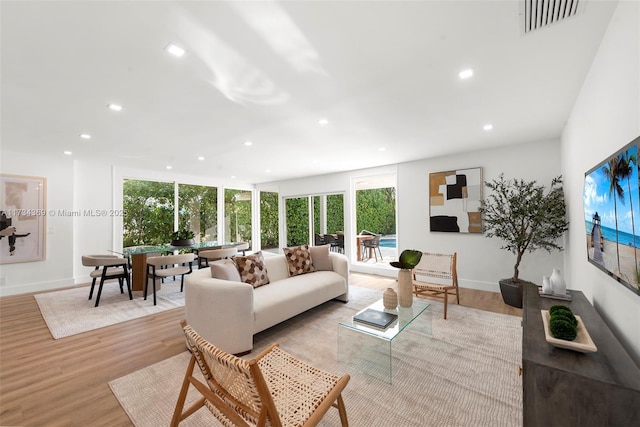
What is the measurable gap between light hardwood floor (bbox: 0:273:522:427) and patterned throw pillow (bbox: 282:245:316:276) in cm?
160

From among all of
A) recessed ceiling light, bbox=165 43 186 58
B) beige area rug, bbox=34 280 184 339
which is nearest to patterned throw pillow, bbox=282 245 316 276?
beige area rug, bbox=34 280 184 339

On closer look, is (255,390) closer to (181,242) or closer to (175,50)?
(175,50)

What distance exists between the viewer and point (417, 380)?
208 centimetres

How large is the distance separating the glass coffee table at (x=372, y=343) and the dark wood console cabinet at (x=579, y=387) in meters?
0.97

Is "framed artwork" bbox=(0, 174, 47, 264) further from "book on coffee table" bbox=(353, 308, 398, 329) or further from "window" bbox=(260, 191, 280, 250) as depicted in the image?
"book on coffee table" bbox=(353, 308, 398, 329)

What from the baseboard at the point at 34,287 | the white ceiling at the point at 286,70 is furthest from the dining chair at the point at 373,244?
the baseboard at the point at 34,287

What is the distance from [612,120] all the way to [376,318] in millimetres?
2170

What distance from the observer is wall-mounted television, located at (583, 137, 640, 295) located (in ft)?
4.09

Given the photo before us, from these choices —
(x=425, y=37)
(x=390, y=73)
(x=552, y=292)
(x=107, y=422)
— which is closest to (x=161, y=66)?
(x=390, y=73)

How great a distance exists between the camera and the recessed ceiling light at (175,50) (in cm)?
176

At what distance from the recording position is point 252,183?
846 centimetres

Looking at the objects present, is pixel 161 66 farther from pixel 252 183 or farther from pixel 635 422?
pixel 252 183

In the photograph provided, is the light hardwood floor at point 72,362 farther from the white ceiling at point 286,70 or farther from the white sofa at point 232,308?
the white ceiling at point 286,70

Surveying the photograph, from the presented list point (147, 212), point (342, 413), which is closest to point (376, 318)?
point (342, 413)
